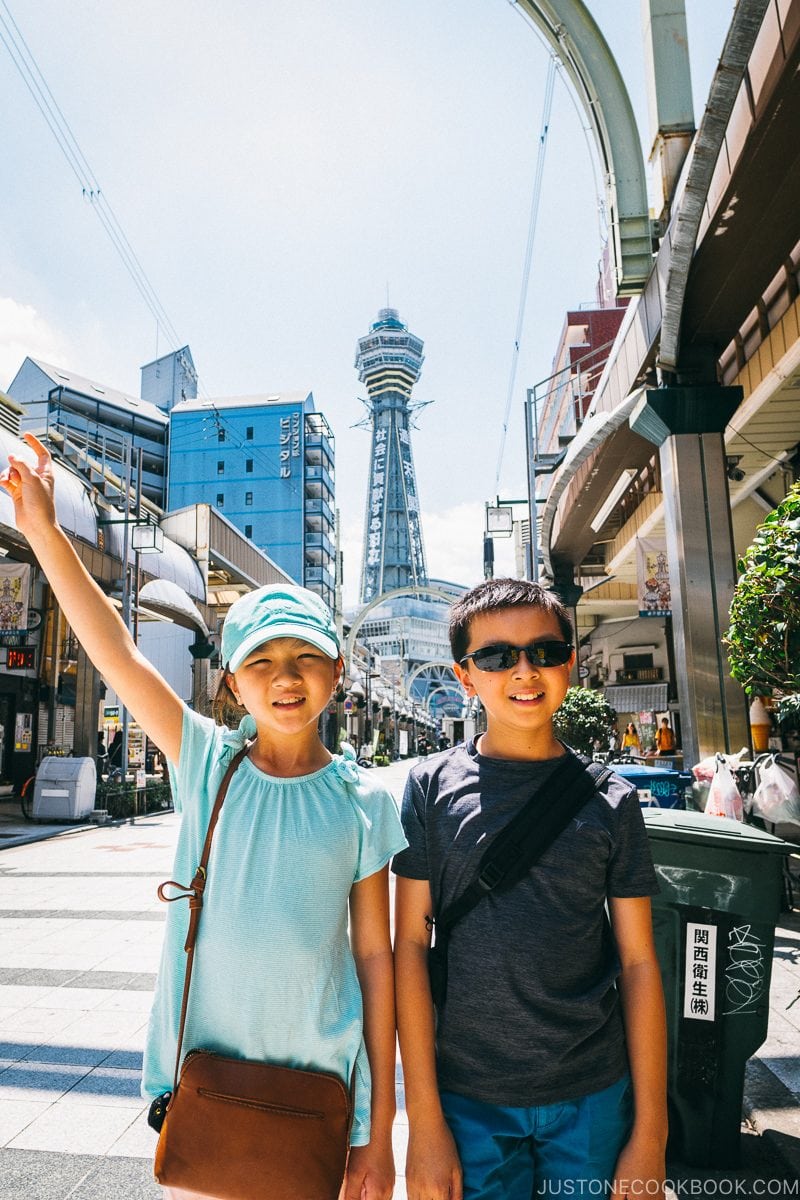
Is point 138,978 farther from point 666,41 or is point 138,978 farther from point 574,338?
point 574,338

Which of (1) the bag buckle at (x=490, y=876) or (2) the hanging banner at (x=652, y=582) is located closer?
(1) the bag buckle at (x=490, y=876)

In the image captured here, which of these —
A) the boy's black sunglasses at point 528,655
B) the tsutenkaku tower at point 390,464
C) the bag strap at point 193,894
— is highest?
the tsutenkaku tower at point 390,464

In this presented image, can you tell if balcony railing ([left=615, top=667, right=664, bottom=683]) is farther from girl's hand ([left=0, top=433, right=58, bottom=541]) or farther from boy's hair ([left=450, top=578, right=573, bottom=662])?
girl's hand ([left=0, top=433, right=58, bottom=541])

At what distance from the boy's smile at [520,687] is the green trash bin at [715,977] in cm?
135

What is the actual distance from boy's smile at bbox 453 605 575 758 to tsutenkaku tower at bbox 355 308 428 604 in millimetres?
129093

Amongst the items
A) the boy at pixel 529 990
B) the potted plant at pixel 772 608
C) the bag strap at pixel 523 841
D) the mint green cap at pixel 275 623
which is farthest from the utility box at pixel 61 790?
the bag strap at pixel 523 841

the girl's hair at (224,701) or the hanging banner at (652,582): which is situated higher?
the hanging banner at (652,582)

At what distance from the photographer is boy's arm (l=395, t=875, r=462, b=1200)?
1.58m

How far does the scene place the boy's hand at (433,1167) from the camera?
1568 millimetres

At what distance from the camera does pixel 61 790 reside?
1530 cm

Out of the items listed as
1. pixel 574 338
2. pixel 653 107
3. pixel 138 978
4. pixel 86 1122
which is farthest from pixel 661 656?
pixel 86 1122

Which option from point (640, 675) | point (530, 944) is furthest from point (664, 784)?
point (640, 675)

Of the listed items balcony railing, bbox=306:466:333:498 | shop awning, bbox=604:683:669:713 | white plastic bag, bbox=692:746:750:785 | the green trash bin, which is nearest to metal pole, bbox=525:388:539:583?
shop awning, bbox=604:683:669:713

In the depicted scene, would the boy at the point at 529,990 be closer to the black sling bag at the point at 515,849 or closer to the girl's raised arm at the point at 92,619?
the black sling bag at the point at 515,849
